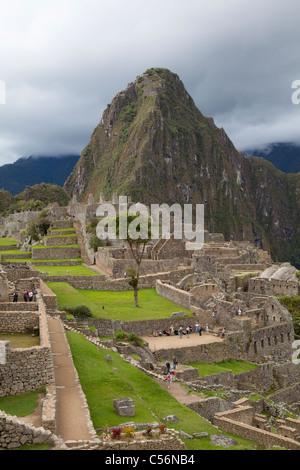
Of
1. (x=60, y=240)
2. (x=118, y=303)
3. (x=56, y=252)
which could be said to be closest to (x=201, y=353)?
(x=118, y=303)

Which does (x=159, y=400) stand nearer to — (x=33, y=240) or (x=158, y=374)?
(x=158, y=374)

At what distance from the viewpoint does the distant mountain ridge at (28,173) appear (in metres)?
153

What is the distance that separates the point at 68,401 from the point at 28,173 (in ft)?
516

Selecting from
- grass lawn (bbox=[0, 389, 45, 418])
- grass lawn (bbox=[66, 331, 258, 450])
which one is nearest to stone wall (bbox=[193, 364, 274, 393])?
grass lawn (bbox=[66, 331, 258, 450])

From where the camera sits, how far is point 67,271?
38125 millimetres

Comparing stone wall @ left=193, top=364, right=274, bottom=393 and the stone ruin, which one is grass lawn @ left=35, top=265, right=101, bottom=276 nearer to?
the stone ruin

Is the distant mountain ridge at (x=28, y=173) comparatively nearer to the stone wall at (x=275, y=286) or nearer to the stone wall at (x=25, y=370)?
the stone wall at (x=275, y=286)

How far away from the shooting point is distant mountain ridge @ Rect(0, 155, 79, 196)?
153m

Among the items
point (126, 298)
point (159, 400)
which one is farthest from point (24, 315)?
point (126, 298)

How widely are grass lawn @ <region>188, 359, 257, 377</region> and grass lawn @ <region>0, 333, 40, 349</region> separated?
11.5m

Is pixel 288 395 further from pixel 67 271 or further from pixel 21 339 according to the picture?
pixel 67 271

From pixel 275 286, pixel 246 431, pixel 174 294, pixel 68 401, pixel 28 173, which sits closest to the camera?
pixel 68 401

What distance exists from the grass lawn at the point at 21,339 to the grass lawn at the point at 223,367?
37.8 feet

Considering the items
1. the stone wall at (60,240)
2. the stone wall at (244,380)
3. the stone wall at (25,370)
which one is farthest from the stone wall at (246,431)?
the stone wall at (60,240)
